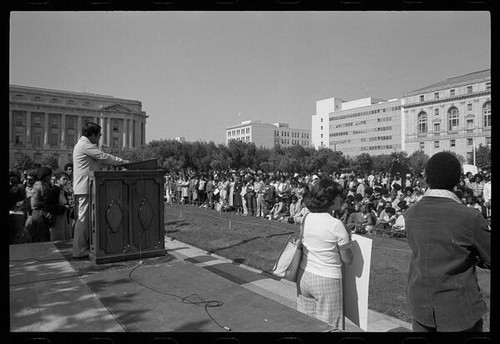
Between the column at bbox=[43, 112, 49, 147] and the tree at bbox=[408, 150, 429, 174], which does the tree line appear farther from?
the tree at bbox=[408, 150, 429, 174]

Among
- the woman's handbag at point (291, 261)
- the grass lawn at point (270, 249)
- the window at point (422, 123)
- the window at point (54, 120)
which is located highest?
the window at point (54, 120)

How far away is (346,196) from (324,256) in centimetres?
1145

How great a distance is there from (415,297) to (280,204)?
1407 centimetres

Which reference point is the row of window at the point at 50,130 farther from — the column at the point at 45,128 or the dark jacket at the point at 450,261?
the dark jacket at the point at 450,261

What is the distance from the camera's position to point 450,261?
264cm

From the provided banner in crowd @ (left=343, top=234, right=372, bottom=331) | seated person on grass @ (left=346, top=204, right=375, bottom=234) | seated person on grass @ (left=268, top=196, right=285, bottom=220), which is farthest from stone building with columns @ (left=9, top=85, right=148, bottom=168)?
banner in crowd @ (left=343, top=234, right=372, bottom=331)

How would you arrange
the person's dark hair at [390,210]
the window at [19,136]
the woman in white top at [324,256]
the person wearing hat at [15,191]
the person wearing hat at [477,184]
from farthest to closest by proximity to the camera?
the window at [19,136] < the person wearing hat at [477,184] < the person's dark hair at [390,210] < the person wearing hat at [15,191] < the woman in white top at [324,256]

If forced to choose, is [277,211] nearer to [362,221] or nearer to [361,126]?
[362,221]

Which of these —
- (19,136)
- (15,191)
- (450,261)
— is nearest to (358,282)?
(450,261)

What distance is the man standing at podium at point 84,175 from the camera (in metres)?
5.24

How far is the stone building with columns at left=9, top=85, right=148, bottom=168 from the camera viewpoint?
6066 cm

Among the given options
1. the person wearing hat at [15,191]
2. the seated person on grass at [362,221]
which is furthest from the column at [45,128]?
the seated person on grass at [362,221]

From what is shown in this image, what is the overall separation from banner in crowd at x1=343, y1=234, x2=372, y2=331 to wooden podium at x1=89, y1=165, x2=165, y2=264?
298 centimetres
